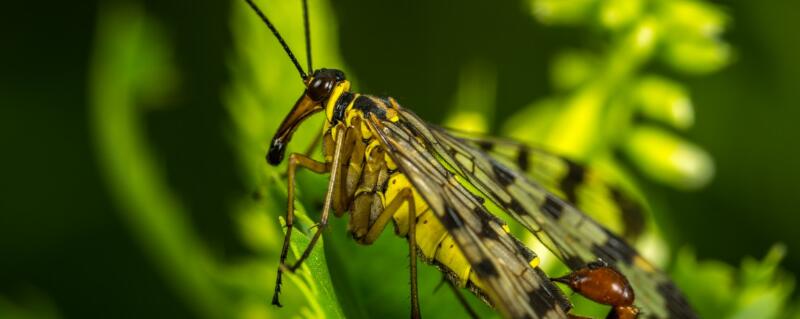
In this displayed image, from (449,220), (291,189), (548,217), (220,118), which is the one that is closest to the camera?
(291,189)

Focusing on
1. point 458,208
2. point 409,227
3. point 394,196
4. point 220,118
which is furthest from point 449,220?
point 220,118

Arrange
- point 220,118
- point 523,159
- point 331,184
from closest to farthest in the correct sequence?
point 331,184, point 523,159, point 220,118

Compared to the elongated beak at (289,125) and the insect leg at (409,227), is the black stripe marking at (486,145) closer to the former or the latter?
the insect leg at (409,227)

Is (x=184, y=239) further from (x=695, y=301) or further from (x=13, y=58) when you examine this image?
(x=13, y=58)

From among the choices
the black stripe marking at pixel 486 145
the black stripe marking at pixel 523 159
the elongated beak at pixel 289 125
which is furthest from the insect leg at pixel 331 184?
the black stripe marking at pixel 523 159

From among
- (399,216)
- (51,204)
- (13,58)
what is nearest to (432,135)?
(399,216)

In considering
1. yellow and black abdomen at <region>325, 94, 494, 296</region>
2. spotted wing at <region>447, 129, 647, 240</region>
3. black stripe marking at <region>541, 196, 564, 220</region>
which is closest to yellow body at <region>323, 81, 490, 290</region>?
yellow and black abdomen at <region>325, 94, 494, 296</region>

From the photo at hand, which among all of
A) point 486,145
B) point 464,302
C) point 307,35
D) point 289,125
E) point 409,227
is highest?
point 307,35

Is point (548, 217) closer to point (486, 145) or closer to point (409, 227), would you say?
point (486, 145)
